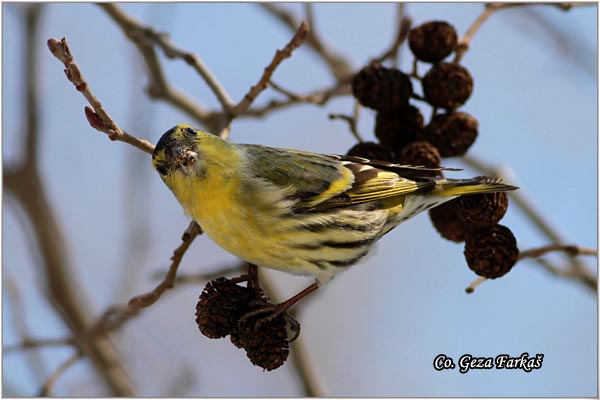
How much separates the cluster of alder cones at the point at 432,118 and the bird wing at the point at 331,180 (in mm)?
56

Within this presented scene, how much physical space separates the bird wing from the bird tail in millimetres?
55

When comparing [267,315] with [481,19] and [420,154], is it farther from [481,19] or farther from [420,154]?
[481,19]

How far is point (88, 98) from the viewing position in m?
1.63

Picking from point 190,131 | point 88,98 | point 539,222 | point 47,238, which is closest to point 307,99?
point 190,131

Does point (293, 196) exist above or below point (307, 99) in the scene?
below

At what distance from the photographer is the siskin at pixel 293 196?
1.99 metres

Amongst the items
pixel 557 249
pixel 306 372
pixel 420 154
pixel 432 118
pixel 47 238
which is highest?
pixel 47 238

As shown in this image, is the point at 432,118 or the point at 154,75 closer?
the point at 432,118

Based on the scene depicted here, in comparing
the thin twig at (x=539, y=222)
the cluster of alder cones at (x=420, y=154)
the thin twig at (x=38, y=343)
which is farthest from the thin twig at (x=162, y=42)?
the thin twig at (x=539, y=222)

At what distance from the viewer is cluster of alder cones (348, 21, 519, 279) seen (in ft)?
6.56

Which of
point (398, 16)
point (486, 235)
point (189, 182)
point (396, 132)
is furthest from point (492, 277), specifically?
point (398, 16)

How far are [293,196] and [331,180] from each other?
133 millimetres

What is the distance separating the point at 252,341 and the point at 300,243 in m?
0.40

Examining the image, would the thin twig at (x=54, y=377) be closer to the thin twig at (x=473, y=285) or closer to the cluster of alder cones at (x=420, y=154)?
the cluster of alder cones at (x=420, y=154)
